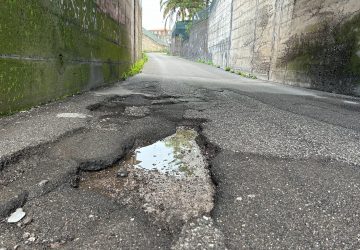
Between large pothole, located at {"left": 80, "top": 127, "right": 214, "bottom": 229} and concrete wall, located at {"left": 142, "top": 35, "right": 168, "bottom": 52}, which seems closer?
large pothole, located at {"left": 80, "top": 127, "right": 214, "bottom": 229}

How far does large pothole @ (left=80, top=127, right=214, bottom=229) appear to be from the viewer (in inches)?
67.1

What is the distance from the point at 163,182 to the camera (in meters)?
2.07

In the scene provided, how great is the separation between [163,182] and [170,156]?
56 centimetres

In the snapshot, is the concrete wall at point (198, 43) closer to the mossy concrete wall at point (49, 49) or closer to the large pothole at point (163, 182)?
the mossy concrete wall at point (49, 49)

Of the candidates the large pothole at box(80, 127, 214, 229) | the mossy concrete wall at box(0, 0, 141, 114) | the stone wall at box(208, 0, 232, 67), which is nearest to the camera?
A: the large pothole at box(80, 127, 214, 229)

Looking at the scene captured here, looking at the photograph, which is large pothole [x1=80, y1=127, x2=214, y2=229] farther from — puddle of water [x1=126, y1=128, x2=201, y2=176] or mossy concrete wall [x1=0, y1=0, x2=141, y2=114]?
mossy concrete wall [x1=0, y1=0, x2=141, y2=114]

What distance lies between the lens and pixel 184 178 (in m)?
2.13

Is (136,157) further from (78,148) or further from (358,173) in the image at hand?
(358,173)

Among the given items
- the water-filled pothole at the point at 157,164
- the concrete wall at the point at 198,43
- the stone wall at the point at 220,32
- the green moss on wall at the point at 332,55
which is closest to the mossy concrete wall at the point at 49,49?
the water-filled pothole at the point at 157,164

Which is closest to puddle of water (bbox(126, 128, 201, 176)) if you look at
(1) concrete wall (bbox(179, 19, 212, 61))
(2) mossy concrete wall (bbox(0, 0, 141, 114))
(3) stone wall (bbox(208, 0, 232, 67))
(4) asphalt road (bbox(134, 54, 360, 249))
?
(4) asphalt road (bbox(134, 54, 360, 249))

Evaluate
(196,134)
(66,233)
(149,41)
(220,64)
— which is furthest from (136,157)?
(149,41)

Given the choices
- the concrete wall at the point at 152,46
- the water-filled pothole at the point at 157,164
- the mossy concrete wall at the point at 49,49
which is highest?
the concrete wall at the point at 152,46

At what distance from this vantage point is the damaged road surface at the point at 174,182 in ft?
4.82

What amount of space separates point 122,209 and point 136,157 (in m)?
0.90
